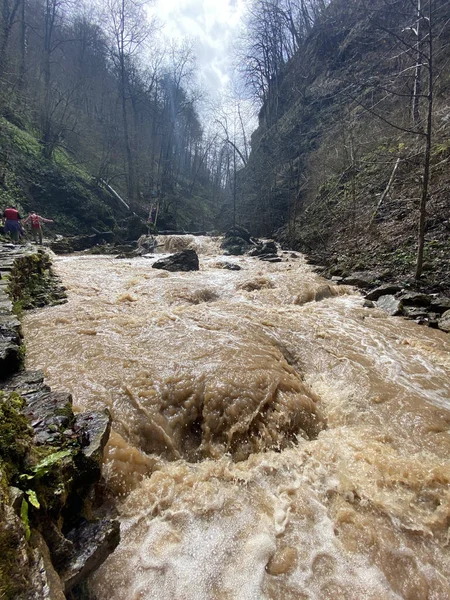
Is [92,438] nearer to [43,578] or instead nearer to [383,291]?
[43,578]

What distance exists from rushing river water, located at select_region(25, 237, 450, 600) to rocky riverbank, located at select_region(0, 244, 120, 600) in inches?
15.3

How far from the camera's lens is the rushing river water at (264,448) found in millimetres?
2047

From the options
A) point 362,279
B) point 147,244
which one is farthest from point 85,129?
point 362,279

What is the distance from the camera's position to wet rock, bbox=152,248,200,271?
12.1 meters

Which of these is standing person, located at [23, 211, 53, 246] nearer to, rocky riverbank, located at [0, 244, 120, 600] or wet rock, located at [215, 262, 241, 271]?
wet rock, located at [215, 262, 241, 271]

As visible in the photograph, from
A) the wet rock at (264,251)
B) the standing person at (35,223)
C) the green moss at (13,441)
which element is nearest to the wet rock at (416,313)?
the green moss at (13,441)

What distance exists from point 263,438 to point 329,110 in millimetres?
27206

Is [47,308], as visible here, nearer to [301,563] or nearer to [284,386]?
[284,386]

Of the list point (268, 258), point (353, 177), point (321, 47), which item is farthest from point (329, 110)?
point (268, 258)

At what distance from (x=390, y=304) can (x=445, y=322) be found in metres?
1.36

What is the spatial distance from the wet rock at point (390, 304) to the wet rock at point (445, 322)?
33.4 inches

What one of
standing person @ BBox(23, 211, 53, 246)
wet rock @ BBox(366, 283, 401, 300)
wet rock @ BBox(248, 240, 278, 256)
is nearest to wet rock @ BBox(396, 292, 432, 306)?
wet rock @ BBox(366, 283, 401, 300)

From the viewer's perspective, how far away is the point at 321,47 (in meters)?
27.2

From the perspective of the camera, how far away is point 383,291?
8.04 meters
